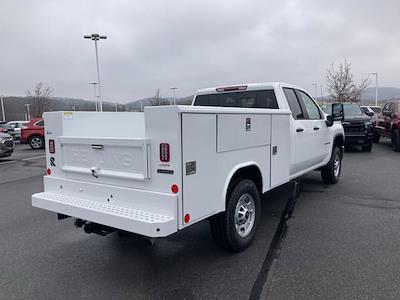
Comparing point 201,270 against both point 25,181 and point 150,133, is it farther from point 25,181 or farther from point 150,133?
point 25,181

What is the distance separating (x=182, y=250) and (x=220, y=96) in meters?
2.67

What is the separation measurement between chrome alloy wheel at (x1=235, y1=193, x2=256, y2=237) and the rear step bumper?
3.89 ft

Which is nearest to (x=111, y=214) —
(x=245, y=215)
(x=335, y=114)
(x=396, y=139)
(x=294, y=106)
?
(x=245, y=215)

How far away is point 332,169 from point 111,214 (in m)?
5.61

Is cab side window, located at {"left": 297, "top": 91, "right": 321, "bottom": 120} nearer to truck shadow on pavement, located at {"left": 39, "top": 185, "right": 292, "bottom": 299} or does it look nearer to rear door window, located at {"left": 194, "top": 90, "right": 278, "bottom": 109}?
rear door window, located at {"left": 194, "top": 90, "right": 278, "bottom": 109}

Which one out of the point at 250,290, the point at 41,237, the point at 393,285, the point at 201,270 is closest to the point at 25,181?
the point at 41,237

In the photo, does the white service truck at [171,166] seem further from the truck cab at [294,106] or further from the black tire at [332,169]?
the black tire at [332,169]

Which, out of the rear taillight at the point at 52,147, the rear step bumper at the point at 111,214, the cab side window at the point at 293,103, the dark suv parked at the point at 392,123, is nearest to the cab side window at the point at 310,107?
the cab side window at the point at 293,103

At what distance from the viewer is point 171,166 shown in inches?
121

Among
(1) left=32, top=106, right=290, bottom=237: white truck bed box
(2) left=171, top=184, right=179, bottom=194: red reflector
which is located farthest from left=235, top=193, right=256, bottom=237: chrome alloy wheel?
(2) left=171, top=184, right=179, bottom=194: red reflector

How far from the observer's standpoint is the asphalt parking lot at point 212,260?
3.26 metres

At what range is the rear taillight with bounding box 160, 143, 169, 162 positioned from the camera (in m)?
3.07

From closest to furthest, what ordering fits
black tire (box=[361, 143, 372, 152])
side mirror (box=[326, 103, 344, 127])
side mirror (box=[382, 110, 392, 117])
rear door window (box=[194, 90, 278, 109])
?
rear door window (box=[194, 90, 278, 109]), side mirror (box=[326, 103, 344, 127]), black tire (box=[361, 143, 372, 152]), side mirror (box=[382, 110, 392, 117])

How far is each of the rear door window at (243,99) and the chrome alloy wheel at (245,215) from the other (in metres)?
1.68
